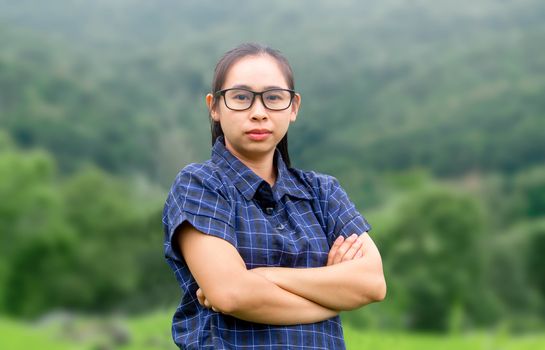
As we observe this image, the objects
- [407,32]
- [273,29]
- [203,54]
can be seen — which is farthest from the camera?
[407,32]

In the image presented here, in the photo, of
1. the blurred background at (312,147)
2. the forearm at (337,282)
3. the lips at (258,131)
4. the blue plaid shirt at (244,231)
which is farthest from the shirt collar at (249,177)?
the blurred background at (312,147)

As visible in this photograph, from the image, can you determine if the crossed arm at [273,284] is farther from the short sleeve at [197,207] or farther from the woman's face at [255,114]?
the woman's face at [255,114]

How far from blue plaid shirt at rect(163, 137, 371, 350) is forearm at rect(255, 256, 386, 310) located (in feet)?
0.16

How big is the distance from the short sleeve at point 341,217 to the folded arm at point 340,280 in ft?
0.14

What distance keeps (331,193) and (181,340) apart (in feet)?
1.95

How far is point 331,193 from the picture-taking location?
2406mm

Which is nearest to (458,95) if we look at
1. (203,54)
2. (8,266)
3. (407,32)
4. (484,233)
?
(407,32)

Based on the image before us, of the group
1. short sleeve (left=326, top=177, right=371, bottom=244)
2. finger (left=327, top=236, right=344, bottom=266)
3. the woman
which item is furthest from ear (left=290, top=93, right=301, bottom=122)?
finger (left=327, top=236, right=344, bottom=266)

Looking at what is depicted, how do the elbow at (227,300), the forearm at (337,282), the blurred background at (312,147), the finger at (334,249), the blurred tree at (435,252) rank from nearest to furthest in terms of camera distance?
the elbow at (227,300) → the forearm at (337,282) → the finger at (334,249) → the blurred background at (312,147) → the blurred tree at (435,252)

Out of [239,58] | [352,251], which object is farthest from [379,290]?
[239,58]

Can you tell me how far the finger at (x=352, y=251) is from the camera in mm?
2262

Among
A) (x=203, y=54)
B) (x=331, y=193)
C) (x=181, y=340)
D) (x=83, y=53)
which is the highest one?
(x=83, y=53)

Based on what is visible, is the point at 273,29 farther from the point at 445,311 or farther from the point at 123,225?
the point at 445,311

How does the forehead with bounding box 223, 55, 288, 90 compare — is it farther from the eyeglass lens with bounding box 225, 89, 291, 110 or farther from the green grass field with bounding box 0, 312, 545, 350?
the green grass field with bounding box 0, 312, 545, 350
